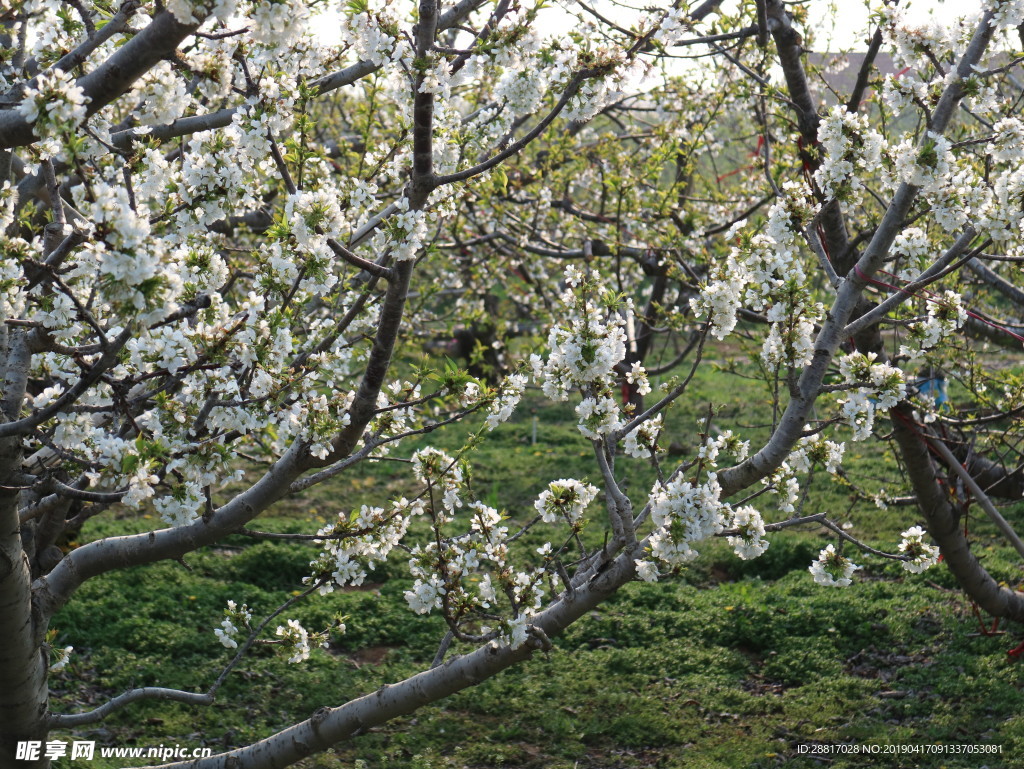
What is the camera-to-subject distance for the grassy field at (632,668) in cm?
479

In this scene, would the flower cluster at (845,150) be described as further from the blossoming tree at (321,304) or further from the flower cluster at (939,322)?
the flower cluster at (939,322)

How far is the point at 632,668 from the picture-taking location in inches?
221

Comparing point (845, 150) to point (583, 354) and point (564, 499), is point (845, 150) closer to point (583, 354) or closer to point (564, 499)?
point (583, 354)

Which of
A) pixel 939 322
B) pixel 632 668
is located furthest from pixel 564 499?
pixel 632 668

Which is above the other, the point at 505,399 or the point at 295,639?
the point at 505,399

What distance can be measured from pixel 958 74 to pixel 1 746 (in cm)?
452

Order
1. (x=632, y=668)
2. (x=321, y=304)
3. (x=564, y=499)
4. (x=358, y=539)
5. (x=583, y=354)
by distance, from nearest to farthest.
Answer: (x=583, y=354), (x=564, y=499), (x=358, y=539), (x=321, y=304), (x=632, y=668)

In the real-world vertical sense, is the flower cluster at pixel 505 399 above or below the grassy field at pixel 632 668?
above

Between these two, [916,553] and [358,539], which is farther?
[916,553]

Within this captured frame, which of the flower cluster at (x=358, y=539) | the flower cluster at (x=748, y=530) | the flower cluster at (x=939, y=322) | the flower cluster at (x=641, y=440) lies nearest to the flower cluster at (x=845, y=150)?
the flower cluster at (x=939, y=322)

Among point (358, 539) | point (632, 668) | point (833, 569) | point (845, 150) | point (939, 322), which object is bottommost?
point (632, 668)

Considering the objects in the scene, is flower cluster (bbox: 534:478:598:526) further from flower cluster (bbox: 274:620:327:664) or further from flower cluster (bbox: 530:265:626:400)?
flower cluster (bbox: 274:620:327:664)

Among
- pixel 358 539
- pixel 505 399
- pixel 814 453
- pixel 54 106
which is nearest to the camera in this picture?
pixel 54 106

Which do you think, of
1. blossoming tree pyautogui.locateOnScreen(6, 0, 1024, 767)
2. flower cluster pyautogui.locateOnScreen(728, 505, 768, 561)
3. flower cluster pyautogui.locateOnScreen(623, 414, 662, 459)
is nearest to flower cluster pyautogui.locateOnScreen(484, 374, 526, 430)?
blossoming tree pyautogui.locateOnScreen(6, 0, 1024, 767)
